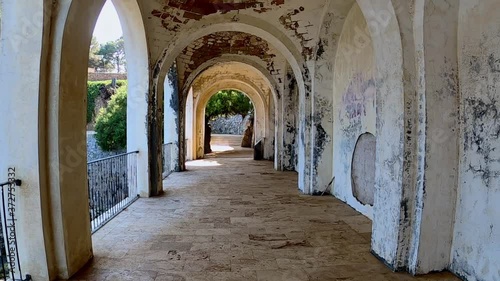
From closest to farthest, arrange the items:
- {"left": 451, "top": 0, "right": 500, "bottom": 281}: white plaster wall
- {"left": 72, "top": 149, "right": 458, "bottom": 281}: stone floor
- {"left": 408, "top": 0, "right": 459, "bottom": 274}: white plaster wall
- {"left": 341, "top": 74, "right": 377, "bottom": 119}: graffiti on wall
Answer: {"left": 451, "top": 0, "right": 500, "bottom": 281}: white plaster wall
{"left": 408, "top": 0, "right": 459, "bottom": 274}: white plaster wall
{"left": 72, "top": 149, "right": 458, "bottom": 281}: stone floor
{"left": 341, "top": 74, "right": 377, "bottom": 119}: graffiti on wall

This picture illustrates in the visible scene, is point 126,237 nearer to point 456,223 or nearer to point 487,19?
point 456,223

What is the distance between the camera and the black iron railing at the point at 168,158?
380 inches

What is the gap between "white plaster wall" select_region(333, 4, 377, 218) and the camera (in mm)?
4766

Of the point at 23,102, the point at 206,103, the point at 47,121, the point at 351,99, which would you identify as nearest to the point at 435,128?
the point at 351,99

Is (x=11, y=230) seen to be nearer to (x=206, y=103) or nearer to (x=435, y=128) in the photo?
(x=435, y=128)

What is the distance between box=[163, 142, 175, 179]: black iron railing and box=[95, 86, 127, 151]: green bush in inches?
317

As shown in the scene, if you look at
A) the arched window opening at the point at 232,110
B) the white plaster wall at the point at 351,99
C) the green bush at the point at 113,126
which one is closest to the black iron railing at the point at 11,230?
the white plaster wall at the point at 351,99

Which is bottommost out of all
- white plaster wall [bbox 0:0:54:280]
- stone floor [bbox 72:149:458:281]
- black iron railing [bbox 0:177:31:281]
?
stone floor [bbox 72:149:458:281]

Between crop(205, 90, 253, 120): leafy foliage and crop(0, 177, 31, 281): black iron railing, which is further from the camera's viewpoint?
crop(205, 90, 253, 120): leafy foliage

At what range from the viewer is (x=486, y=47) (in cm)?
258

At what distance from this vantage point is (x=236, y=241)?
3859mm

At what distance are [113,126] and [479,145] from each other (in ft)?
56.6

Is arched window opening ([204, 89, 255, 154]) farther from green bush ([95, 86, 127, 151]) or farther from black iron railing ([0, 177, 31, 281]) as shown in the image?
black iron railing ([0, 177, 31, 281])

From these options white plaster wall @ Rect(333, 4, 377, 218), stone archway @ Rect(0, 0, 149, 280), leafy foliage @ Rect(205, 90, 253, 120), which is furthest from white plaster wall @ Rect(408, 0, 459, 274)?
leafy foliage @ Rect(205, 90, 253, 120)
